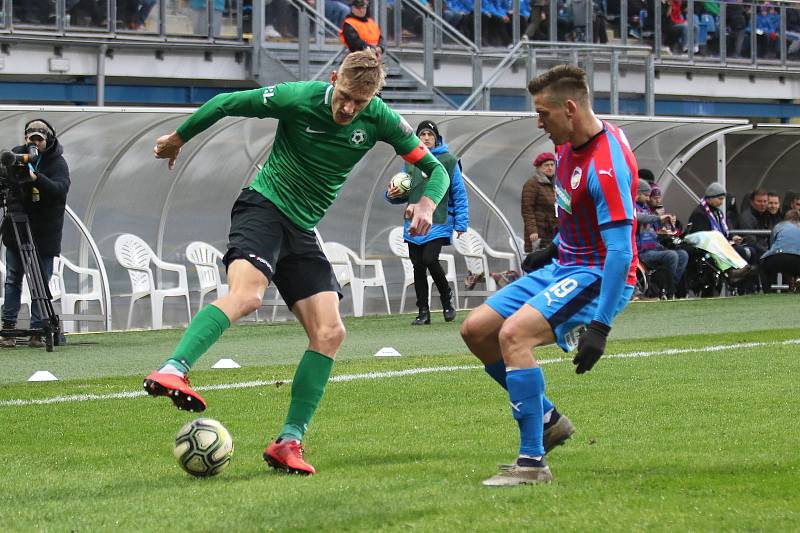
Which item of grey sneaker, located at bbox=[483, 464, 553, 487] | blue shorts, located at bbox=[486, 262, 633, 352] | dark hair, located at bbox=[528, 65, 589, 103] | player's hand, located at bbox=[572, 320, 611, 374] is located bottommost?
grey sneaker, located at bbox=[483, 464, 553, 487]

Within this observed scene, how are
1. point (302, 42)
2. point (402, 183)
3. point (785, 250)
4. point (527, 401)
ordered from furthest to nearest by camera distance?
point (302, 42)
point (785, 250)
point (402, 183)
point (527, 401)

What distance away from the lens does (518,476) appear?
6.08 meters

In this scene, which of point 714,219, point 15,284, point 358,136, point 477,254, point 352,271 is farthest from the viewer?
point 714,219

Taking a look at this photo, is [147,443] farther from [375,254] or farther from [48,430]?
[375,254]

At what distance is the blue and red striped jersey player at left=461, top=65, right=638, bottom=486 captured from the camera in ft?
20.2

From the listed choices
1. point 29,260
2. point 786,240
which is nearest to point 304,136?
point 29,260

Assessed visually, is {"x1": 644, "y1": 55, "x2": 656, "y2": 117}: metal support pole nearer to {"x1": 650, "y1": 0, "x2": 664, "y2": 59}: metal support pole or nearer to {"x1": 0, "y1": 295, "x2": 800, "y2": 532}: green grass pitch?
{"x1": 650, "y1": 0, "x2": 664, "y2": 59}: metal support pole

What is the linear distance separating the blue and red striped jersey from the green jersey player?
24.2 inches

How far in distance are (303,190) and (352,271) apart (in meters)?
13.5

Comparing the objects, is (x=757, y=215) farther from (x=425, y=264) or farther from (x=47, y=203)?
(x=47, y=203)

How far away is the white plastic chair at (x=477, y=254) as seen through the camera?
833 inches

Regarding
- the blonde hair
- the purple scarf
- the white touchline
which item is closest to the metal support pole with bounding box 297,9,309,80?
the purple scarf

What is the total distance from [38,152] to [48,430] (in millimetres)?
6218

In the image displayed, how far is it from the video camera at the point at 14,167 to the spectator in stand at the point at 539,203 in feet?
21.7
